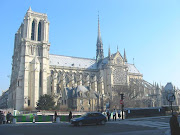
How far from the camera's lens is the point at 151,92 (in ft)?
266

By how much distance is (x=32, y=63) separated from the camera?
6106cm

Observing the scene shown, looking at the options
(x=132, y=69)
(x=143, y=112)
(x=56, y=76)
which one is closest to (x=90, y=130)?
(x=143, y=112)

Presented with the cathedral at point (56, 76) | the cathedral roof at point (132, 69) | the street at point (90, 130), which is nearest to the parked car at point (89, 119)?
the street at point (90, 130)

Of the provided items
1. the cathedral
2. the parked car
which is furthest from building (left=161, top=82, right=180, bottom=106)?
the parked car

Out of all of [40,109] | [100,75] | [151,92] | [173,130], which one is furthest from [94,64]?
[173,130]

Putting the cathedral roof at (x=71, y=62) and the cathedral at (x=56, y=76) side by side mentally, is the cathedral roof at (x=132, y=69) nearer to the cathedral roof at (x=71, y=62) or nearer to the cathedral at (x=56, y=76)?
the cathedral at (x=56, y=76)

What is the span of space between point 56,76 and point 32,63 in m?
9.10

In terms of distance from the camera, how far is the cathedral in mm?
58000

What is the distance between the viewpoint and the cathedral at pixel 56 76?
5800cm

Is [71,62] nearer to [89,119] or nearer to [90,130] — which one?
[89,119]

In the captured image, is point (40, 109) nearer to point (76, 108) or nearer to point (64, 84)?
point (76, 108)

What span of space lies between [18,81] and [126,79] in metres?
37.8

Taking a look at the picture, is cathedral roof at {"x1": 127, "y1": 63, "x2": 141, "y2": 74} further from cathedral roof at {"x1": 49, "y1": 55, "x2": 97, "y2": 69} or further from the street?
the street

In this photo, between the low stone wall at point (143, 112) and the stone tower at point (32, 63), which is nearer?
the low stone wall at point (143, 112)
